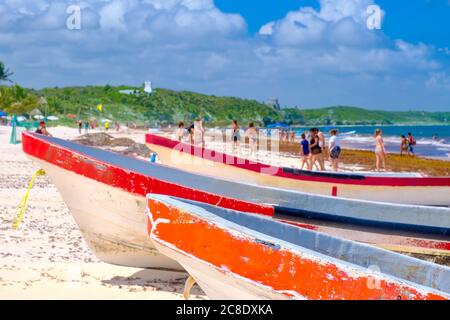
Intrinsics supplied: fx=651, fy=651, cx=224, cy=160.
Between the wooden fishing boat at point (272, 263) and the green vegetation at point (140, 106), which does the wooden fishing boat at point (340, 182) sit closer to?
the wooden fishing boat at point (272, 263)

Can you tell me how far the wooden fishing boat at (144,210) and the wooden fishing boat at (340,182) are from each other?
300 centimetres

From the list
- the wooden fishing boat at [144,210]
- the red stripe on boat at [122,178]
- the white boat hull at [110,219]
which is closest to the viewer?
the red stripe on boat at [122,178]

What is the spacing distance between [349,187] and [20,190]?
671cm

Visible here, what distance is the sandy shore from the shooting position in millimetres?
6168

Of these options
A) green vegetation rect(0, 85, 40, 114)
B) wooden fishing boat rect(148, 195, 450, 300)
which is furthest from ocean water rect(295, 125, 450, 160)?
wooden fishing boat rect(148, 195, 450, 300)

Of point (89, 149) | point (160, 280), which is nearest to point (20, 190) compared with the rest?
point (89, 149)

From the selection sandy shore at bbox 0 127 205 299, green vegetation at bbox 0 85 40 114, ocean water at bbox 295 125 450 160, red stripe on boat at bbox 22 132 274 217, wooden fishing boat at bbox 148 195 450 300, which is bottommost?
ocean water at bbox 295 125 450 160

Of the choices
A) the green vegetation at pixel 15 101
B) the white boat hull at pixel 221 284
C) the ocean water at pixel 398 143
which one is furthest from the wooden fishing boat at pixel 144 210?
the green vegetation at pixel 15 101

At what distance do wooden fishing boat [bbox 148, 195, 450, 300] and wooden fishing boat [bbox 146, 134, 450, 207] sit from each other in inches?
204

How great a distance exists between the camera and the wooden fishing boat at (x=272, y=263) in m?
3.56

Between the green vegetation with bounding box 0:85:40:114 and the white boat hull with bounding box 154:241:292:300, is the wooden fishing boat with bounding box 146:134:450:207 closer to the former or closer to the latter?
the white boat hull with bounding box 154:241:292:300

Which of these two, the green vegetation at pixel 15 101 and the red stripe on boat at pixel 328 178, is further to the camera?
the green vegetation at pixel 15 101
